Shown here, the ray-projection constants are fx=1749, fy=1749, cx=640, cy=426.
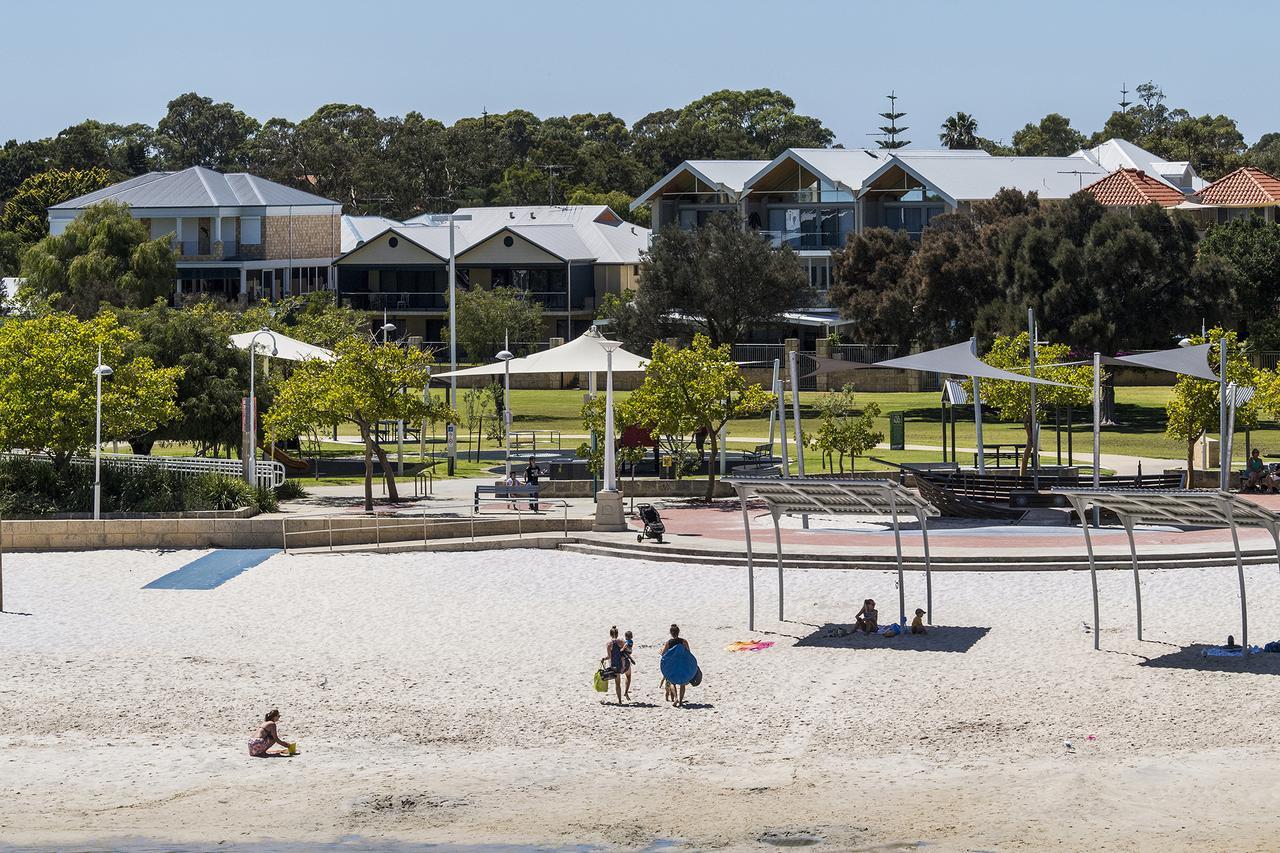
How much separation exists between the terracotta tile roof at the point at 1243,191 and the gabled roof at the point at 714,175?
67.9 ft

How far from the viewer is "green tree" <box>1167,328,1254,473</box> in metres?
38.4

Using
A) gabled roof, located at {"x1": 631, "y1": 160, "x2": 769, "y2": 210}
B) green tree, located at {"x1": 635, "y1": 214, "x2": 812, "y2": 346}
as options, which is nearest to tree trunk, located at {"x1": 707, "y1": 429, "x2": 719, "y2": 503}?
green tree, located at {"x1": 635, "y1": 214, "x2": 812, "y2": 346}

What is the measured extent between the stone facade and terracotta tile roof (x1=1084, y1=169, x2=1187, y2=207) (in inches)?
1639

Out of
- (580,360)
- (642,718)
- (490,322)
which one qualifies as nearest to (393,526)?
(580,360)

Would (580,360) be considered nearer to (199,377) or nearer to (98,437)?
(199,377)

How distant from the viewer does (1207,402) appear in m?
38.3

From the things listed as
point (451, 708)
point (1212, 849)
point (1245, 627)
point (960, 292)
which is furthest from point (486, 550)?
point (960, 292)

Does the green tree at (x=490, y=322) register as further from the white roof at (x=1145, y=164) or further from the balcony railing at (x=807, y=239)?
the white roof at (x=1145, y=164)

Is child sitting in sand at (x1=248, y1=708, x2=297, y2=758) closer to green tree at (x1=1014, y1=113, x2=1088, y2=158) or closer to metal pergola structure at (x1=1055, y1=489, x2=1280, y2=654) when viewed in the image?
metal pergola structure at (x1=1055, y1=489, x2=1280, y2=654)

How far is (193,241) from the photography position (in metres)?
93.4

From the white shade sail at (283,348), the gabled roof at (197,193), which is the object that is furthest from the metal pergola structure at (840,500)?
the gabled roof at (197,193)

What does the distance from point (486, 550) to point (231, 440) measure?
12.5m

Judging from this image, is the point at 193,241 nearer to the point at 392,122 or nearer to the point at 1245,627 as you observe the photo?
the point at 392,122

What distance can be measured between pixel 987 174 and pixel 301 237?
3843 cm
